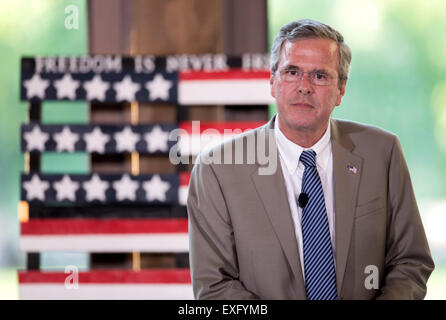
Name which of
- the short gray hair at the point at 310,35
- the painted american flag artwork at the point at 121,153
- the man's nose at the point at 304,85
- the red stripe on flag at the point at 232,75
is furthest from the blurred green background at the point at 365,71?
the man's nose at the point at 304,85

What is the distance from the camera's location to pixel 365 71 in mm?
3828

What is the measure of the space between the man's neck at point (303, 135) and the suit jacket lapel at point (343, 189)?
0.07m

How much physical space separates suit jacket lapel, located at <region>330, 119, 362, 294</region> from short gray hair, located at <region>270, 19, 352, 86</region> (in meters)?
0.22

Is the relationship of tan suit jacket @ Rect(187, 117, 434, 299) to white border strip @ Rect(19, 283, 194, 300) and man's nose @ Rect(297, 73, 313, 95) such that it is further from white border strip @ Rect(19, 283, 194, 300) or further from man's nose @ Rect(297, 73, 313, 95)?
white border strip @ Rect(19, 283, 194, 300)

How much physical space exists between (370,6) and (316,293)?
2.48m

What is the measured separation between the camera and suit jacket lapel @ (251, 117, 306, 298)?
185 cm

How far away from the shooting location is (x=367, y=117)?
3811 mm

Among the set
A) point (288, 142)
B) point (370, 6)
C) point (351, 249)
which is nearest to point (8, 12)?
point (370, 6)

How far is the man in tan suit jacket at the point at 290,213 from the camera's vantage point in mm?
1860

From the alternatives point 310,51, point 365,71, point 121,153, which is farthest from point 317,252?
point 365,71

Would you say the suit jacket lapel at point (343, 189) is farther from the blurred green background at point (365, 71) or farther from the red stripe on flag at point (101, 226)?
the blurred green background at point (365, 71)

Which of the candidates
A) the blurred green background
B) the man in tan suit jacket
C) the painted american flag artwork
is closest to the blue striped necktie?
the man in tan suit jacket

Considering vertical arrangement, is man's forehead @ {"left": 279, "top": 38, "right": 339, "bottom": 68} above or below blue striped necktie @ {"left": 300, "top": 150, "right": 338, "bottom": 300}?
above
